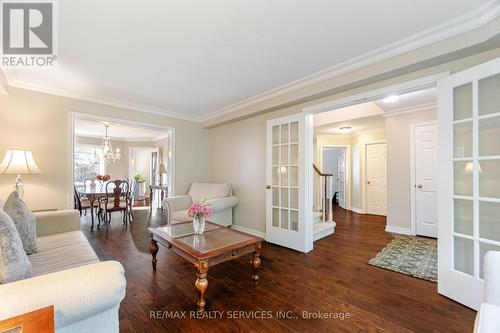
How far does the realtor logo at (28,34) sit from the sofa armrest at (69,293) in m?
1.95

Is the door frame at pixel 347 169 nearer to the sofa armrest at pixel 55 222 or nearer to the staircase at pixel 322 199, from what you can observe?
the staircase at pixel 322 199

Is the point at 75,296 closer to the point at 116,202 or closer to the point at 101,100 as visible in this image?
the point at 101,100

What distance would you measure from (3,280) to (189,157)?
3805 millimetres

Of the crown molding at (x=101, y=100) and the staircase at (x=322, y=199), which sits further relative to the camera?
the staircase at (x=322, y=199)

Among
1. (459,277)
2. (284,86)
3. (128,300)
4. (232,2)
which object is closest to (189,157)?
(284,86)

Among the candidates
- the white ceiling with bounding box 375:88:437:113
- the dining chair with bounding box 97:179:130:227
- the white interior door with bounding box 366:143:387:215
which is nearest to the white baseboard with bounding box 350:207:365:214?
the white interior door with bounding box 366:143:387:215

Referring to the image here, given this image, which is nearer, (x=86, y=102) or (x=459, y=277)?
(x=459, y=277)

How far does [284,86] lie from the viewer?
3127 millimetres

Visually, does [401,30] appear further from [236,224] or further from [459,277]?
[236,224]

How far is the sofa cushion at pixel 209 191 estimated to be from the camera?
4185 millimetres

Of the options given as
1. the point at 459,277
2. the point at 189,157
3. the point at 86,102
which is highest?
the point at 86,102

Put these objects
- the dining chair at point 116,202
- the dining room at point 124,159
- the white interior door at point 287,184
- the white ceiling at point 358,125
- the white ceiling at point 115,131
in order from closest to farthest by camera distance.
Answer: the white interior door at point 287,184, the dining chair at point 116,202, the white ceiling at point 358,125, the white ceiling at point 115,131, the dining room at point 124,159

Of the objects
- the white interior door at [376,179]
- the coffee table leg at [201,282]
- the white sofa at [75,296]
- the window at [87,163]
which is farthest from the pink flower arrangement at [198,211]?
the window at [87,163]

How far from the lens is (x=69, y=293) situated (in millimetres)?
996
